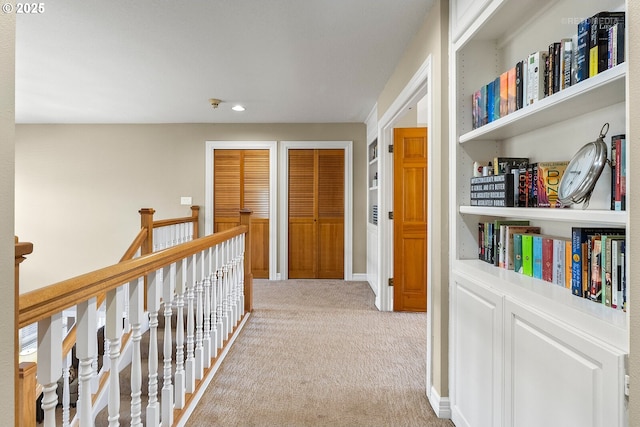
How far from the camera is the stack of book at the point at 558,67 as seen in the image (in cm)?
97

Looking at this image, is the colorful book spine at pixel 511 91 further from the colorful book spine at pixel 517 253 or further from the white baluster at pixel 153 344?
the white baluster at pixel 153 344

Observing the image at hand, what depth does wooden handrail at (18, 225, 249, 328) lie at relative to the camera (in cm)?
82

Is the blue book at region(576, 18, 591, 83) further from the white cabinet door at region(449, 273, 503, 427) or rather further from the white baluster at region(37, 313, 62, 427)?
the white baluster at region(37, 313, 62, 427)

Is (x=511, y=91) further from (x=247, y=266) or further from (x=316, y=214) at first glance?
(x=316, y=214)

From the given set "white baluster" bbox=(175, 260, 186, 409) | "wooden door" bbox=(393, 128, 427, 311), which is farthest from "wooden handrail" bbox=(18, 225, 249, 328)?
"wooden door" bbox=(393, 128, 427, 311)

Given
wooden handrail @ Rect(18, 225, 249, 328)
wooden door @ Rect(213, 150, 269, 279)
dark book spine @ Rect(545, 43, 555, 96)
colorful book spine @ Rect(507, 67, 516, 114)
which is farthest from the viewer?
wooden door @ Rect(213, 150, 269, 279)

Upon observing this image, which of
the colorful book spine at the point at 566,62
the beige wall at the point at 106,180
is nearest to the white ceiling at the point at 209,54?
the beige wall at the point at 106,180

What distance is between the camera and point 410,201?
349cm

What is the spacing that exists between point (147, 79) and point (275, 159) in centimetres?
207

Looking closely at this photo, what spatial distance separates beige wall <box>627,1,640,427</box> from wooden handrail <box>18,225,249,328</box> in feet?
4.63

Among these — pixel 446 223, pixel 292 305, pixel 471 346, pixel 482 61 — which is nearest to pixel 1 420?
pixel 471 346

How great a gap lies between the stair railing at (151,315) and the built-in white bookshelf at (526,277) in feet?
4.67

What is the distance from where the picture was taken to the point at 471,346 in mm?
1562

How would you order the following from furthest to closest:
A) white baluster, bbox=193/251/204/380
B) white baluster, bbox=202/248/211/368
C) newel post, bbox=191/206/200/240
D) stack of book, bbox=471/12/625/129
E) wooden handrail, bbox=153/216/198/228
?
newel post, bbox=191/206/200/240 → wooden handrail, bbox=153/216/198/228 → white baluster, bbox=202/248/211/368 → white baluster, bbox=193/251/204/380 → stack of book, bbox=471/12/625/129
